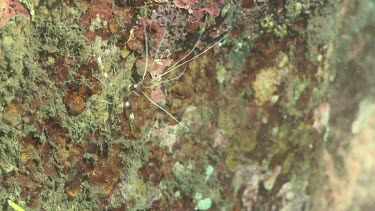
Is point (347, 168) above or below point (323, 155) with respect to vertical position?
below

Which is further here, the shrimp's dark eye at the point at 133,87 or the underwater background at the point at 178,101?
the shrimp's dark eye at the point at 133,87

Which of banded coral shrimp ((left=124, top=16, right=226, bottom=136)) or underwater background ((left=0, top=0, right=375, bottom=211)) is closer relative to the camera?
underwater background ((left=0, top=0, right=375, bottom=211))

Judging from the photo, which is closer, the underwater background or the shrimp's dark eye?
the underwater background

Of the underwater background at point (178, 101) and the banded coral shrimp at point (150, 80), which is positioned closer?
the underwater background at point (178, 101)

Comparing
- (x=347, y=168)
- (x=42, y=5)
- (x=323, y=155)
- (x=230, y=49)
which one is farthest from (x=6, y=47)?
(x=347, y=168)

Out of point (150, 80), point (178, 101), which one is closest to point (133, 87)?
point (150, 80)

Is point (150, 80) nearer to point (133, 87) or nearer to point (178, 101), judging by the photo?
point (133, 87)

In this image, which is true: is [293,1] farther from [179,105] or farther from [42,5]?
[42,5]

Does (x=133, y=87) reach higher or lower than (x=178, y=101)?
higher
